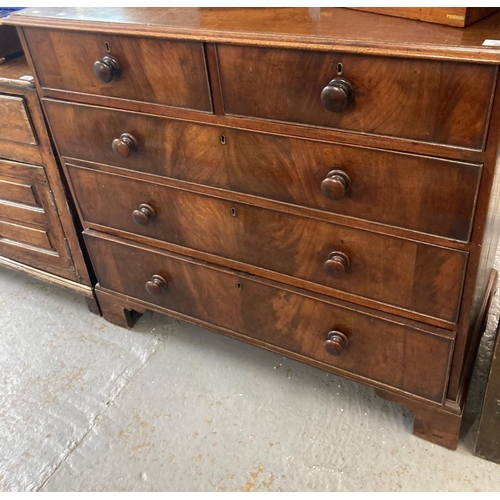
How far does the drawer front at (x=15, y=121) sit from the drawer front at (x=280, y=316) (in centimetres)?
31

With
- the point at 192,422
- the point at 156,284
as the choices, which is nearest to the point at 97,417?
the point at 192,422

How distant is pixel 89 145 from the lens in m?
1.35

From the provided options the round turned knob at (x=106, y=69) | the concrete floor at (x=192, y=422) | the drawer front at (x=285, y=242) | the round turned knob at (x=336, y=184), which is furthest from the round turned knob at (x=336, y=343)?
the round turned knob at (x=106, y=69)

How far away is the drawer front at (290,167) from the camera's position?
38.1 inches

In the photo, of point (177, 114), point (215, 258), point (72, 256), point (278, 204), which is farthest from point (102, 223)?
point (278, 204)

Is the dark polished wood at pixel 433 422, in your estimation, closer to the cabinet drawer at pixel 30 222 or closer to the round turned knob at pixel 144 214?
the round turned knob at pixel 144 214

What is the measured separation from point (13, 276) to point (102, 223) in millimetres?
671

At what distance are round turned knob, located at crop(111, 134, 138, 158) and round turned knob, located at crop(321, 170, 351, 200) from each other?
18.8 inches

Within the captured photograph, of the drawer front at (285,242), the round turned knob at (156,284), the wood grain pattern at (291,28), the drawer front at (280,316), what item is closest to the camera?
the wood grain pattern at (291,28)

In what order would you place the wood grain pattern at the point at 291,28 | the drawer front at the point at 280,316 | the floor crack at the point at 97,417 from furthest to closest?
1. the floor crack at the point at 97,417
2. the drawer front at the point at 280,316
3. the wood grain pattern at the point at 291,28

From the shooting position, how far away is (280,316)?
1.35m

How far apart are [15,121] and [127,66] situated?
468 mm

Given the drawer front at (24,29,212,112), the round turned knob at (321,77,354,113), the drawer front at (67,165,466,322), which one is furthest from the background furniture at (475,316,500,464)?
the drawer front at (24,29,212,112)

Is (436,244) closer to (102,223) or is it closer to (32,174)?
(102,223)
